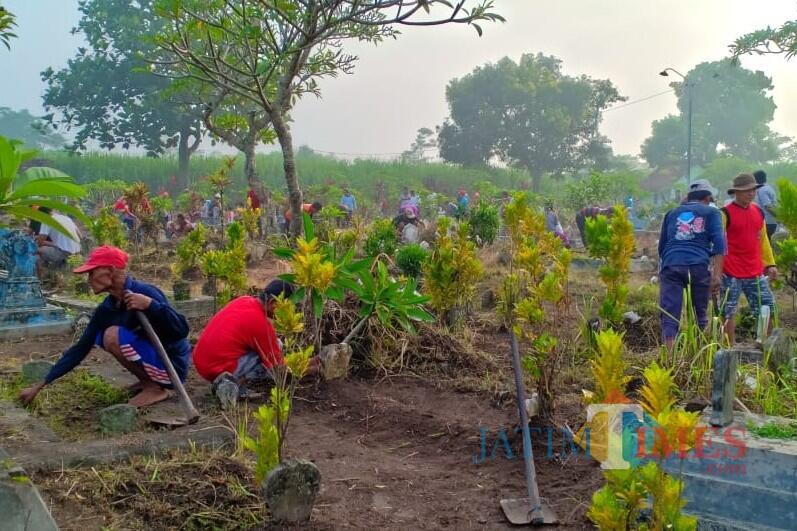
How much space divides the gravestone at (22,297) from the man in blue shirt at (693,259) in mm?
5499

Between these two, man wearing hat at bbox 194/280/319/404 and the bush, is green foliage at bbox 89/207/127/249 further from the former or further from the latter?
man wearing hat at bbox 194/280/319/404

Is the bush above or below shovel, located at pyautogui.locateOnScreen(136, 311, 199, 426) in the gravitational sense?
above

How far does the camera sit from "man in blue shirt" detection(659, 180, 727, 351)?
5.31 metres

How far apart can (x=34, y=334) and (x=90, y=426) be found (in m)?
3.21

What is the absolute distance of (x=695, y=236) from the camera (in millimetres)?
5379

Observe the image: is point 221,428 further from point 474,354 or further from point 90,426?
point 474,354

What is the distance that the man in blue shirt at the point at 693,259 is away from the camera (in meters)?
5.31

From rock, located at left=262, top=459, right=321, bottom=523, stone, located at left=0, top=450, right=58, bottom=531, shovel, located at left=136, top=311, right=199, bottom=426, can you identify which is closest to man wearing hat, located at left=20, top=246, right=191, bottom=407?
shovel, located at left=136, top=311, right=199, bottom=426

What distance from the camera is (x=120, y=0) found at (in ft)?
111

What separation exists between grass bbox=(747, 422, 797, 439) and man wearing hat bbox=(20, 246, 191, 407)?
3.21 meters

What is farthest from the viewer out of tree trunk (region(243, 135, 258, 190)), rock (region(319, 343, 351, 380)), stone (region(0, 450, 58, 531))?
tree trunk (region(243, 135, 258, 190))

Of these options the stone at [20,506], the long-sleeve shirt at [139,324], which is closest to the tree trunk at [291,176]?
the long-sleeve shirt at [139,324]

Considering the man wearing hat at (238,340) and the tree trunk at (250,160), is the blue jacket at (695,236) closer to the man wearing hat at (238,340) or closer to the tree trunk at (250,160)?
the man wearing hat at (238,340)

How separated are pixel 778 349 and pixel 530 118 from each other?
4040 centimetres
